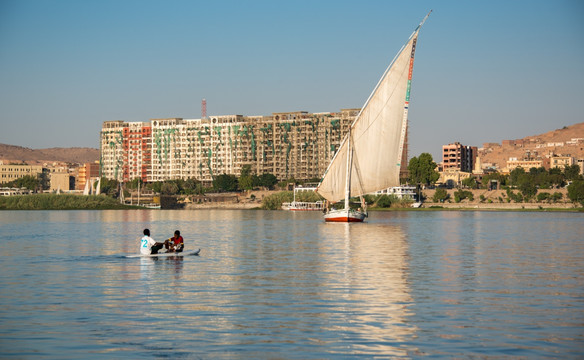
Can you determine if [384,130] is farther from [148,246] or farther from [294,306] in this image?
[294,306]

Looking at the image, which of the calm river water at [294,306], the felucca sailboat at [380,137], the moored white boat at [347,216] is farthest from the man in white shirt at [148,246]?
the moored white boat at [347,216]

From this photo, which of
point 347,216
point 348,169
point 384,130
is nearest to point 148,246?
point 384,130

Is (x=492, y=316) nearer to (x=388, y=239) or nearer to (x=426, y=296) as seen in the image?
(x=426, y=296)

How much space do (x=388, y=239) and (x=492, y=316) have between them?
41109 millimetres

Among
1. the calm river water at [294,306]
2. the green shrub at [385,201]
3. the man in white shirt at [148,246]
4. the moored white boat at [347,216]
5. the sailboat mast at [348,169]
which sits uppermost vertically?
the sailboat mast at [348,169]

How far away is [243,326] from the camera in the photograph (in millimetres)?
22672

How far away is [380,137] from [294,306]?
5764 cm

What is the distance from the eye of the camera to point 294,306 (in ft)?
86.7

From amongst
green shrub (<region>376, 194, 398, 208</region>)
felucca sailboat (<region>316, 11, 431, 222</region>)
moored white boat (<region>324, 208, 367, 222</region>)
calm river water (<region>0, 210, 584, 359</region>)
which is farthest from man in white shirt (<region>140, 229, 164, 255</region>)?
green shrub (<region>376, 194, 398, 208</region>)

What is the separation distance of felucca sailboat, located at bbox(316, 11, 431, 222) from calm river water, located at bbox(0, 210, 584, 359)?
33969 millimetres

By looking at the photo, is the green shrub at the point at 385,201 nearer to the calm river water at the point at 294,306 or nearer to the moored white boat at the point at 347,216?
the moored white boat at the point at 347,216

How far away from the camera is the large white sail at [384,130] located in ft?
263

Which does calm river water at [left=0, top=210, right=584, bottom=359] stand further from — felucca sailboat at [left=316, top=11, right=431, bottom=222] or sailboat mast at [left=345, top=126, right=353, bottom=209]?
sailboat mast at [left=345, top=126, right=353, bottom=209]

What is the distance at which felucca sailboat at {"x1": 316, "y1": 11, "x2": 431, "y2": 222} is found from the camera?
263 ft
